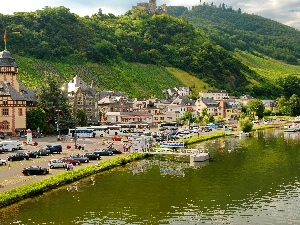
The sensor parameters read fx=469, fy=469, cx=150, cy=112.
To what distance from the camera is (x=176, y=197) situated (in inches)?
1508

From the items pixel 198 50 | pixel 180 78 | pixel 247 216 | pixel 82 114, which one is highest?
pixel 198 50

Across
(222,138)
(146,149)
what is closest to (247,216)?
(146,149)

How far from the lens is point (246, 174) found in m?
48.7

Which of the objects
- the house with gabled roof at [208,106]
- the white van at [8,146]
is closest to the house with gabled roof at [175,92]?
the house with gabled roof at [208,106]

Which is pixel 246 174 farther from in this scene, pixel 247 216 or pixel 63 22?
pixel 63 22

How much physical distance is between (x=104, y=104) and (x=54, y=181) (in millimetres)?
69866

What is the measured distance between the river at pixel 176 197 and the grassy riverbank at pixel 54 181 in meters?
0.72

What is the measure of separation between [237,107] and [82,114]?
6625cm

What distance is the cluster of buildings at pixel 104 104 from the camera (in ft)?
249

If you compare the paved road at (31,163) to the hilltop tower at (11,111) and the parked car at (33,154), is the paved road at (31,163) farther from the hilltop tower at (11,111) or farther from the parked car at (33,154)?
the hilltop tower at (11,111)

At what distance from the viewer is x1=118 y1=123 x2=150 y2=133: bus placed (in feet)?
300

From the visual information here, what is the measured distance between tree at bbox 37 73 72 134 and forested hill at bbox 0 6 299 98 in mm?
41195

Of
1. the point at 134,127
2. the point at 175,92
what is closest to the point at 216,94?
the point at 175,92

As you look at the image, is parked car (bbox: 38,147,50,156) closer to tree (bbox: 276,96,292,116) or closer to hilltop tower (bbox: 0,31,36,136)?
hilltop tower (bbox: 0,31,36,136)
